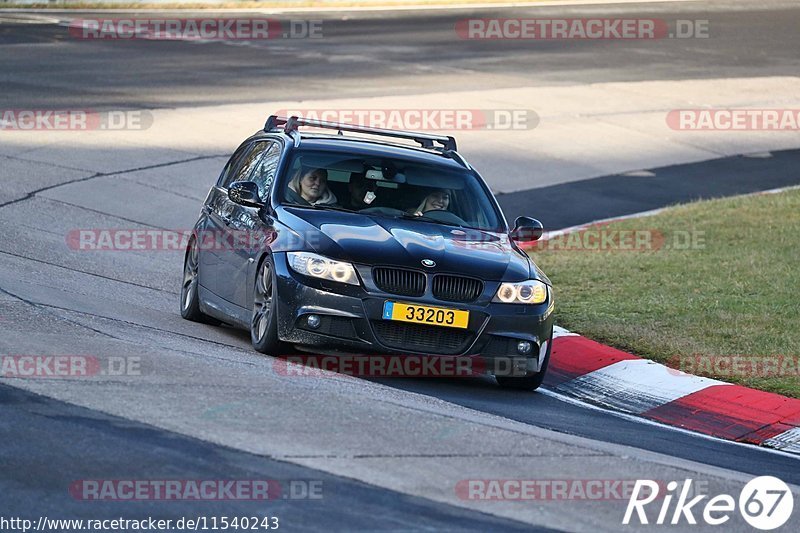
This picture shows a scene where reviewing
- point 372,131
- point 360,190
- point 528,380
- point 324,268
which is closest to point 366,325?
point 324,268

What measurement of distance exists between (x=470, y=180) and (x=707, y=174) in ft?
37.8

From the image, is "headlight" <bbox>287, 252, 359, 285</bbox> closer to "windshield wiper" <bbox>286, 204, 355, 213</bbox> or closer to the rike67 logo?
"windshield wiper" <bbox>286, 204, 355, 213</bbox>

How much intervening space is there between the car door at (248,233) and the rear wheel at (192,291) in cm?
65

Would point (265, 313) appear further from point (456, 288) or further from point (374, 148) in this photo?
point (374, 148)

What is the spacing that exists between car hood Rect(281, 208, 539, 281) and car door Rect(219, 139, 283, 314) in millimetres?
318

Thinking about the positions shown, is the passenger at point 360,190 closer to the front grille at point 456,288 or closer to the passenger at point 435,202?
the passenger at point 435,202

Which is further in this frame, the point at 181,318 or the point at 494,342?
the point at 181,318

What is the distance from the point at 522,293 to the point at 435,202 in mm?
1324

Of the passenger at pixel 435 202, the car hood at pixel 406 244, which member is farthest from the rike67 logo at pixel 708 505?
the passenger at pixel 435 202

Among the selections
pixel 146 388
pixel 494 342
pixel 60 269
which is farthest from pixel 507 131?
pixel 146 388

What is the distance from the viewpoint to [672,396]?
34.7 ft

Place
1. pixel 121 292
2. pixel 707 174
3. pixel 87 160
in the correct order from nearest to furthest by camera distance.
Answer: pixel 121 292 < pixel 87 160 < pixel 707 174

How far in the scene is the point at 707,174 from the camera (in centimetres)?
2227

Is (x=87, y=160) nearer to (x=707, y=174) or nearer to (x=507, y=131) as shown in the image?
(x=507, y=131)
